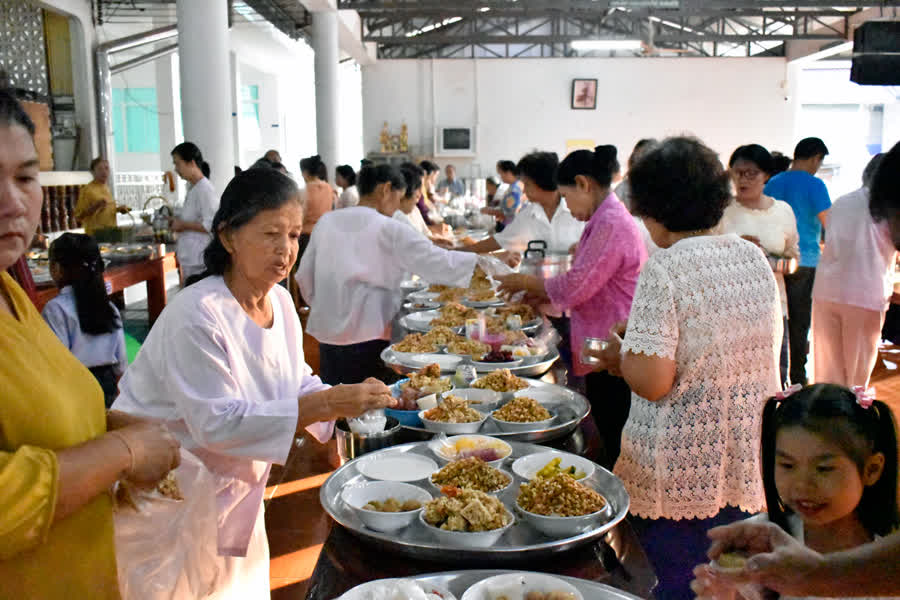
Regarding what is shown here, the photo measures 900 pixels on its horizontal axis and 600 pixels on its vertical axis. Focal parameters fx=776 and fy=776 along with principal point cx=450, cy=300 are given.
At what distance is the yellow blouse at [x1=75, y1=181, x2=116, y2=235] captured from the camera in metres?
6.81

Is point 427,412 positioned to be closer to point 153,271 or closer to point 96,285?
point 96,285

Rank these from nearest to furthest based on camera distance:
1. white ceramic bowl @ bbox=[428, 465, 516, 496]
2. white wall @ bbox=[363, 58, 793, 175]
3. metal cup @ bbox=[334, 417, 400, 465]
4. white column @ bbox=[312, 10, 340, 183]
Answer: white ceramic bowl @ bbox=[428, 465, 516, 496]
metal cup @ bbox=[334, 417, 400, 465]
white column @ bbox=[312, 10, 340, 183]
white wall @ bbox=[363, 58, 793, 175]

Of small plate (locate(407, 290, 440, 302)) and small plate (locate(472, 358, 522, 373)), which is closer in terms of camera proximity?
small plate (locate(472, 358, 522, 373))


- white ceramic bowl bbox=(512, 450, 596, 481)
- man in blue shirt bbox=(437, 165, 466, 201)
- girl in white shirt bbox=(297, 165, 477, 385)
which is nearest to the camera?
white ceramic bowl bbox=(512, 450, 596, 481)

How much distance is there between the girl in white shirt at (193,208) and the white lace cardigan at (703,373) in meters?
4.12

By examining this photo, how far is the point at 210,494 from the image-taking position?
4.26ft

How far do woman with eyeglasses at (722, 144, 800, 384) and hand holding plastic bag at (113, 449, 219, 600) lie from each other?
329 cm

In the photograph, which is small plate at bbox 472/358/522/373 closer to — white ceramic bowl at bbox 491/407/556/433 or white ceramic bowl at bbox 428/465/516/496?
white ceramic bowl at bbox 491/407/556/433

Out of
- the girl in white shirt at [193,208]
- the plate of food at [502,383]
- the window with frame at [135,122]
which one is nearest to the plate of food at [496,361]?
the plate of food at [502,383]

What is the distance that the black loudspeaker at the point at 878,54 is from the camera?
6.06 m

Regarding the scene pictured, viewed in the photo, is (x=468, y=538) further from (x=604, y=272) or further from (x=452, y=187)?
(x=452, y=187)

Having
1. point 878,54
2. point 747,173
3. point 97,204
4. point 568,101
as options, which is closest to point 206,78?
point 97,204

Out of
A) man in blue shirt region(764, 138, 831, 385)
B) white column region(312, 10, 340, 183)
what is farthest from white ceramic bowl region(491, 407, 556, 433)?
white column region(312, 10, 340, 183)

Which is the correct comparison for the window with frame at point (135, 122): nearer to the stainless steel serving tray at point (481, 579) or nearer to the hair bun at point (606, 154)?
the hair bun at point (606, 154)
